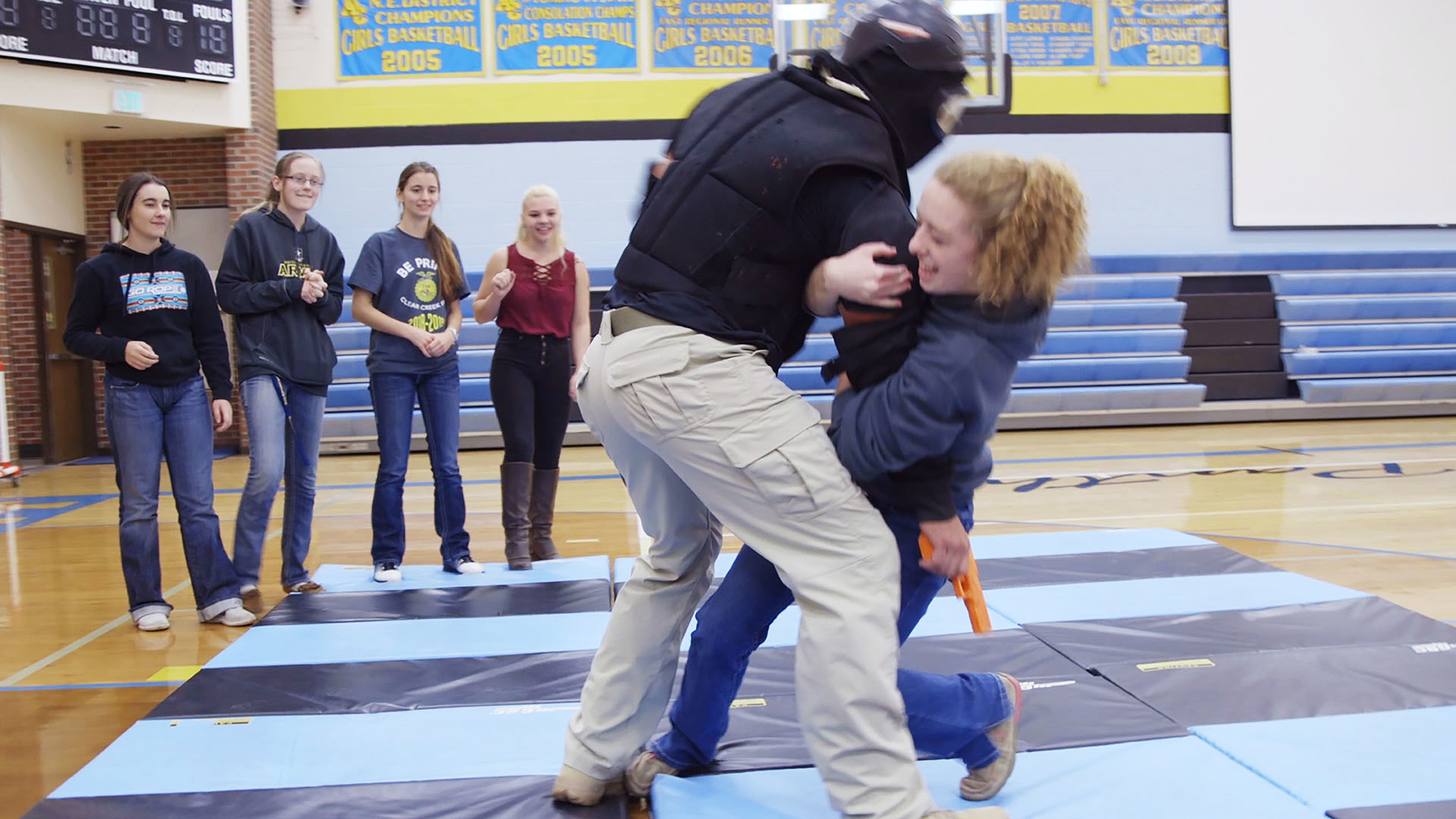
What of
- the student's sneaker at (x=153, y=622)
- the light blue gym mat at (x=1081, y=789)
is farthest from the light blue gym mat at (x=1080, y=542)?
the student's sneaker at (x=153, y=622)

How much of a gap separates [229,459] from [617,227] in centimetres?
424

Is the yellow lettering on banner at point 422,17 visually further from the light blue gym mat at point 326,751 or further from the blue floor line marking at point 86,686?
the light blue gym mat at point 326,751

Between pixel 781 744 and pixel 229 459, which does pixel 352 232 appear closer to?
pixel 229 459

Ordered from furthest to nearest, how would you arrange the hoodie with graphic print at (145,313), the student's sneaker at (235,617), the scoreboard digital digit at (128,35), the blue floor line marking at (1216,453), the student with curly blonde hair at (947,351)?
1. the scoreboard digital digit at (128,35)
2. the blue floor line marking at (1216,453)
3. the student's sneaker at (235,617)
4. the hoodie with graphic print at (145,313)
5. the student with curly blonde hair at (947,351)

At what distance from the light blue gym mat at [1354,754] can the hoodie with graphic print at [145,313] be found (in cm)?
352

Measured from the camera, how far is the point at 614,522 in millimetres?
5820

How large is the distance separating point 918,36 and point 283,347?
3169mm

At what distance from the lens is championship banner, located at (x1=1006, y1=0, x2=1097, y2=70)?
424 inches

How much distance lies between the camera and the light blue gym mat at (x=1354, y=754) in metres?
2.10

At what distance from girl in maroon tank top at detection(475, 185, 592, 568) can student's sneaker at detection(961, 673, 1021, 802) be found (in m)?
2.61

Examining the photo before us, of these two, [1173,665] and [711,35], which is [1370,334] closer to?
[711,35]

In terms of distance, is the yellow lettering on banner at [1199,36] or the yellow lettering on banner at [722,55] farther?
the yellow lettering on banner at [1199,36]

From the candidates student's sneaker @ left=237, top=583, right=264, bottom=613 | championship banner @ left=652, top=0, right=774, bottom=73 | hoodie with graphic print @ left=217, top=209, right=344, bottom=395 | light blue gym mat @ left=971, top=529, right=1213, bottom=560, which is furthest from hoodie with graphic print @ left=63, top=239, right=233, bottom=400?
championship banner @ left=652, top=0, right=774, bottom=73

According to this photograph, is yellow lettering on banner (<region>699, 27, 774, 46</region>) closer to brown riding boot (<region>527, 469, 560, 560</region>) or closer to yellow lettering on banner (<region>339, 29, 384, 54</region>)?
yellow lettering on banner (<region>339, 29, 384, 54</region>)
